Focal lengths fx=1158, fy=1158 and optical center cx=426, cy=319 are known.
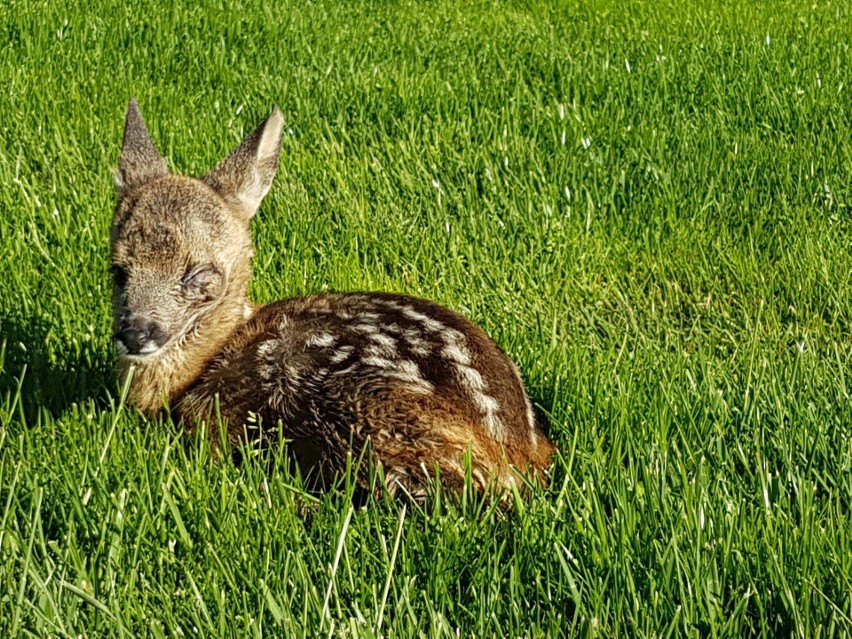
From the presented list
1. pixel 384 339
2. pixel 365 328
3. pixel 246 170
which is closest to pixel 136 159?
pixel 246 170

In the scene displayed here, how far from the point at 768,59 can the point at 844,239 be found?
9.16 feet

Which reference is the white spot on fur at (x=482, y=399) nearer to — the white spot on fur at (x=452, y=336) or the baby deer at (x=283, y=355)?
the baby deer at (x=283, y=355)

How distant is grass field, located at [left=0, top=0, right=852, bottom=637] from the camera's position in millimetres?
2861

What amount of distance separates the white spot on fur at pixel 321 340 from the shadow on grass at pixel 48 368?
78cm

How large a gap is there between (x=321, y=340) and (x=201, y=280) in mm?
531

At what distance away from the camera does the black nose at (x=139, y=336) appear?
384 centimetres

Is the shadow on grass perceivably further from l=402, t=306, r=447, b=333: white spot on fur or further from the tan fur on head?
l=402, t=306, r=447, b=333: white spot on fur

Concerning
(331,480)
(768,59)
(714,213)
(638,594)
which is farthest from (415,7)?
(638,594)

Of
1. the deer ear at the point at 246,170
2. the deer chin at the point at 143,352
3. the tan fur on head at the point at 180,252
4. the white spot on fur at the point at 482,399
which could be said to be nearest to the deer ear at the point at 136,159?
the tan fur on head at the point at 180,252

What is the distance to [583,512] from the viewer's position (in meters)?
3.09

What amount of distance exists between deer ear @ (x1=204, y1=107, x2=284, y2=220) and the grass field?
1.76ft

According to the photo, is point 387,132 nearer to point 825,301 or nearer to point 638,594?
point 825,301

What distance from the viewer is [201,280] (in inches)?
162

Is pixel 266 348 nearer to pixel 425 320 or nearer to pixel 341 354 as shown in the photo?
pixel 341 354
